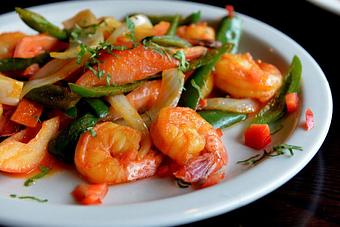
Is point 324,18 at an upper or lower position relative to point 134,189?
upper

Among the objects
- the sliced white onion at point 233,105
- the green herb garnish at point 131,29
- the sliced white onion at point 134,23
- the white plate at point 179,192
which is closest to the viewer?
the white plate at point 179,192

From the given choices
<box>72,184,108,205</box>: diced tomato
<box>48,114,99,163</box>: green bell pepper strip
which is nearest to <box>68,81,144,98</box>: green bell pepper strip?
<box>48,114,99,163</box>: green bell pepper strip

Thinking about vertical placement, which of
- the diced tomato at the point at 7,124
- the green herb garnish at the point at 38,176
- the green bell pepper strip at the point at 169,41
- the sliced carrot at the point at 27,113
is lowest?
the green herb garnish at the point at 38,176

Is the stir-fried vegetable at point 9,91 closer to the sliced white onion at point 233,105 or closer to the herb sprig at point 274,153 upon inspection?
the sliced white onion at point 233,105

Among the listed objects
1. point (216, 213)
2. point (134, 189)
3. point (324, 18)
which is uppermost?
point (324, 18)

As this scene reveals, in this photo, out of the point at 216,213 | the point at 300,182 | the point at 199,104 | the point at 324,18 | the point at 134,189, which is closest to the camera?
the point at 216,213

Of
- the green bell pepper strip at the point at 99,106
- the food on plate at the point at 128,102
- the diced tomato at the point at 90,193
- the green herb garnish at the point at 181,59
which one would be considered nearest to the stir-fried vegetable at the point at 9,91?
the food on plate at the point at 128,102

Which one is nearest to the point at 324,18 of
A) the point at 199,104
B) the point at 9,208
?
the point at 199,104

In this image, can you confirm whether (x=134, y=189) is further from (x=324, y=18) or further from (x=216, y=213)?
(x=324, y=18)
